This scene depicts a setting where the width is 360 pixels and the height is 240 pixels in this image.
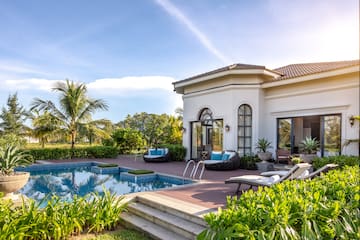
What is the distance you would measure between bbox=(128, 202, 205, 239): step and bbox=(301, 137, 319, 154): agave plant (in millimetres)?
9405

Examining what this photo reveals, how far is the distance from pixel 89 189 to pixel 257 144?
9450 mm

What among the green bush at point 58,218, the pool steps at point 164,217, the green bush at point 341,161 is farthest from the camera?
the green bush at point 341,161

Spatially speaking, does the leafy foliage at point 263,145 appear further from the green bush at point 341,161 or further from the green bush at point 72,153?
the green bush at point 72,153

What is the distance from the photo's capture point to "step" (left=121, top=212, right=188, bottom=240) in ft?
16.4

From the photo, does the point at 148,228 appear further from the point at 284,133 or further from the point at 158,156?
the point at 158,156

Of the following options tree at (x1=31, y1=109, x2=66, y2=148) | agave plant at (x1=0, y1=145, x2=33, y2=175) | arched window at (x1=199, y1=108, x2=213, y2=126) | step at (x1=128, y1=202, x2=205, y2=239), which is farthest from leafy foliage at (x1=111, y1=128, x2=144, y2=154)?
step at (x1=128, y1=202, x2=205, y2=239)

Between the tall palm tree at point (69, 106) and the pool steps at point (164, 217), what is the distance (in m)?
14.7

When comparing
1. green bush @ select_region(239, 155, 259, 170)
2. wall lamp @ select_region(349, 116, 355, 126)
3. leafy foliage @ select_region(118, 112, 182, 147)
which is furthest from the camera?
leafy foliage @ select_region(118, 112, 182, 147)

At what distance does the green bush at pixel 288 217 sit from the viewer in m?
3.13

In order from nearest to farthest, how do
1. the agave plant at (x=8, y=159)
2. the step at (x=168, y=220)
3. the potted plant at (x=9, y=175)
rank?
the step at (x=168, y=220) < the potted plant at (x=9, y=175) < the agave plant at (x=8, y=159)

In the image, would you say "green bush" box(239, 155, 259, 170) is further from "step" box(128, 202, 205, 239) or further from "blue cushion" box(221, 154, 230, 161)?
"step" box(128, 202, 205, 239)

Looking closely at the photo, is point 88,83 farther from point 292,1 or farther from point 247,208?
point 247,208

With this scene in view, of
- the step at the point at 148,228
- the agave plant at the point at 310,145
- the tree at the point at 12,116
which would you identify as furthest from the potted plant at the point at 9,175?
the tree at the point at 12,116

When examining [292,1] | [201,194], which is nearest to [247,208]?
[201,194]
